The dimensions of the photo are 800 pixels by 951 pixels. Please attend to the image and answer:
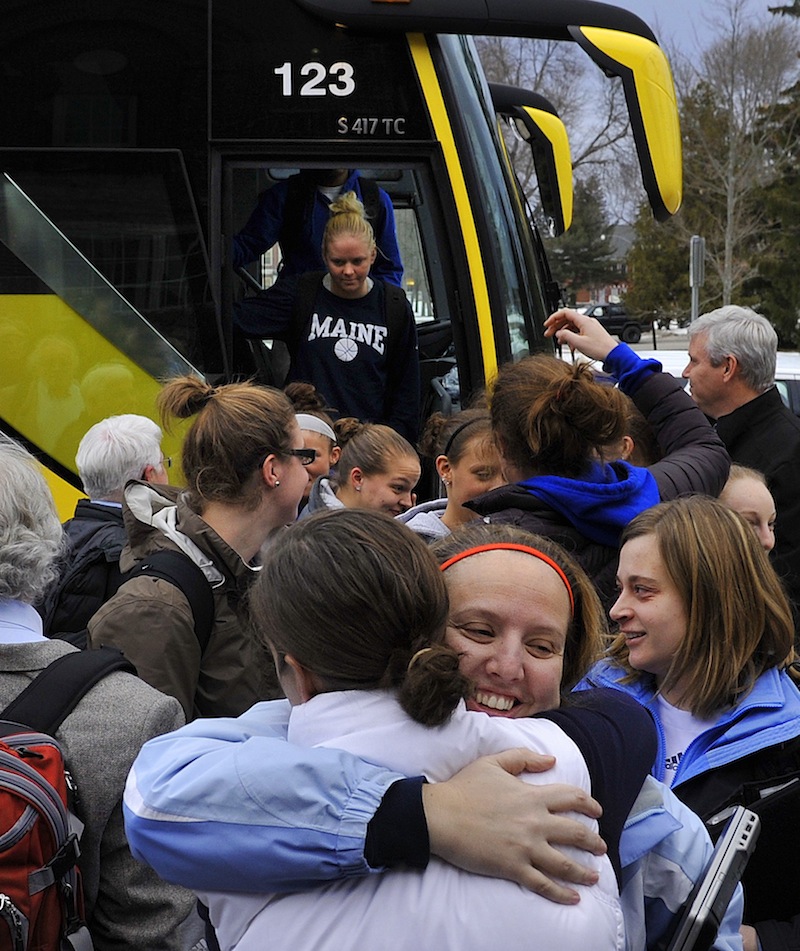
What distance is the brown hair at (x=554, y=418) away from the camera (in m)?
2.74

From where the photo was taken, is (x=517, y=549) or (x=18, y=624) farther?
(x=18, y=624)

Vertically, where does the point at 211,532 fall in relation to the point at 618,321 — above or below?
below

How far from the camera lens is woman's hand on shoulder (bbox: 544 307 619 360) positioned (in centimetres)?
366

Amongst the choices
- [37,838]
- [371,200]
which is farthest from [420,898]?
[371,200]

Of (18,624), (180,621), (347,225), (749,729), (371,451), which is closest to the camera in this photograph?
(18,624)

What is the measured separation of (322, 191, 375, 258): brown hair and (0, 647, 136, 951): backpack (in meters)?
3.69

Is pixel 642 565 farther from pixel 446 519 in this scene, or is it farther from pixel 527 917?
pixel 527 917

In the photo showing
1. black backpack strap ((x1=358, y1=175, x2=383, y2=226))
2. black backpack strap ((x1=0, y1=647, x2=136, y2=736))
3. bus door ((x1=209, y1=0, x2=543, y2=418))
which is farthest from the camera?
black backpack strap ((x1=358, y1=175, x2=383, y2=226))

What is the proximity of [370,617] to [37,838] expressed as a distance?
2.42 feet

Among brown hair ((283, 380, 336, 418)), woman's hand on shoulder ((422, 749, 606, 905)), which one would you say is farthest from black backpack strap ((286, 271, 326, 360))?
woman's hand on shoulder ((422, 749, 606, 905))

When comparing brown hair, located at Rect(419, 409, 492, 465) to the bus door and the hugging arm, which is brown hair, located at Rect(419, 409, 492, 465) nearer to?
the bus door

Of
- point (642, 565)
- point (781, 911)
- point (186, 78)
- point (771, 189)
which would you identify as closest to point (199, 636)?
point (642, 565)

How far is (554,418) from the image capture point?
2758 mm

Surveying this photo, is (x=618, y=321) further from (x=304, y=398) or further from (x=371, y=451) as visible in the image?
(x=371, y=451)
